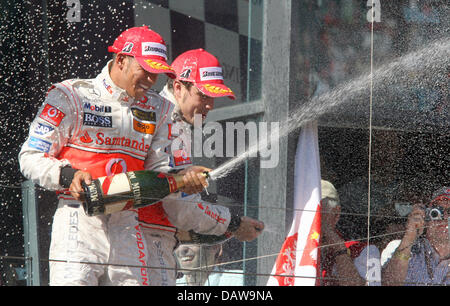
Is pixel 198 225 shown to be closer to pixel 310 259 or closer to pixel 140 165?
pixel 140 165

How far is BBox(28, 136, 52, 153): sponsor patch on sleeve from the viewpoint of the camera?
2.16 metres

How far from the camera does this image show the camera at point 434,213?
304 centimetres

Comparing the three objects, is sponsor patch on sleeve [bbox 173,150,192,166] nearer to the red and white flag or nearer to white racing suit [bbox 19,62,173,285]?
white racing suit [bbox 19,62,173,285]

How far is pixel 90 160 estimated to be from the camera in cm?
224

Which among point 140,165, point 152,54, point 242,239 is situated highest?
point 152,54

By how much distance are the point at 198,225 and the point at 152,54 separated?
1.70 feet

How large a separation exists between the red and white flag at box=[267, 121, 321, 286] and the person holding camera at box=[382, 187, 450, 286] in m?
0.27

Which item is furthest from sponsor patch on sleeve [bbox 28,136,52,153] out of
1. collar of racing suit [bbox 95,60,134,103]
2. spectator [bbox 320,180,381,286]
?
spectator [bbox 320,180,381,286]

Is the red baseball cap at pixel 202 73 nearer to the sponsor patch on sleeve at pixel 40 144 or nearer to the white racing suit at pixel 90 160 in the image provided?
the white racing suit at pixel 90 160

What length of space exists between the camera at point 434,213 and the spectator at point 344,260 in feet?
0.88

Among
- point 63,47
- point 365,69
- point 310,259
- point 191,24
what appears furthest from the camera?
point 365,69

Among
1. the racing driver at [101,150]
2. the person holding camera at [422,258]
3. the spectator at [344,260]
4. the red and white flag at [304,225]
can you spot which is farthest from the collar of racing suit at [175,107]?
the person holding camera at [422,258]

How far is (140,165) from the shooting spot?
2.34m
